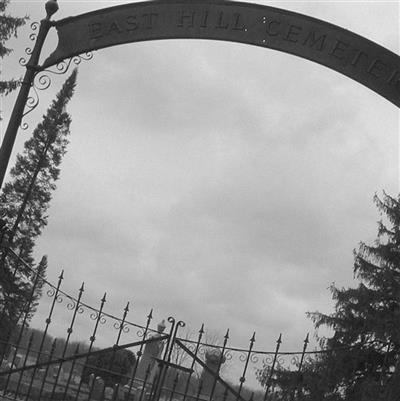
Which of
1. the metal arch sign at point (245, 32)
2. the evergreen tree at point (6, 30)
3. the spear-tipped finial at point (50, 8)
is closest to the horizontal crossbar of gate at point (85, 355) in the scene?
the metal arch sign at point (245, 32)

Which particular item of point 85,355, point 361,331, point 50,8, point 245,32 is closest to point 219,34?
point 245,32

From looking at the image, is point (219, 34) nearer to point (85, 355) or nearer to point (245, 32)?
point (245, 32)

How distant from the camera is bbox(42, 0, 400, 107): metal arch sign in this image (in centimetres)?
703

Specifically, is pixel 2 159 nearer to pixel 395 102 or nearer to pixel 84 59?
pixel 84 59

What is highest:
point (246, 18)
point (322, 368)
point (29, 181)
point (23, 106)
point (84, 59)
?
point (29, 181)

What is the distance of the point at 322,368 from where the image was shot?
14.8 m

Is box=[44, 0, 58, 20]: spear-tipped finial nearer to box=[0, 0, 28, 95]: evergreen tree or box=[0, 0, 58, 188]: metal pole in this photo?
box=[0, 0, 58, 188]: metal pole

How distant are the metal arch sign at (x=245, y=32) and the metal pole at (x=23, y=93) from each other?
0.15 metres

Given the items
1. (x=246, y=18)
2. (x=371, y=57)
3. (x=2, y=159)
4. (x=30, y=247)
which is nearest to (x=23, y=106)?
(x=2, y=159)

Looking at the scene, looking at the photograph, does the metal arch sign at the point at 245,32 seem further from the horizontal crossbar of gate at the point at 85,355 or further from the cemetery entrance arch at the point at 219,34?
the horizontal crossbar of gate at the point at 85,355

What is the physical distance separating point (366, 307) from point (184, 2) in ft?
33.8

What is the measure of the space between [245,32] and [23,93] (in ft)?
8.61

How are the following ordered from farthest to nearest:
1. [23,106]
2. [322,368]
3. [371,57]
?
1. [322,368]
2. [23,106]
3. [371,57]

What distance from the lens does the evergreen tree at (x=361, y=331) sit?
44.9 feet
